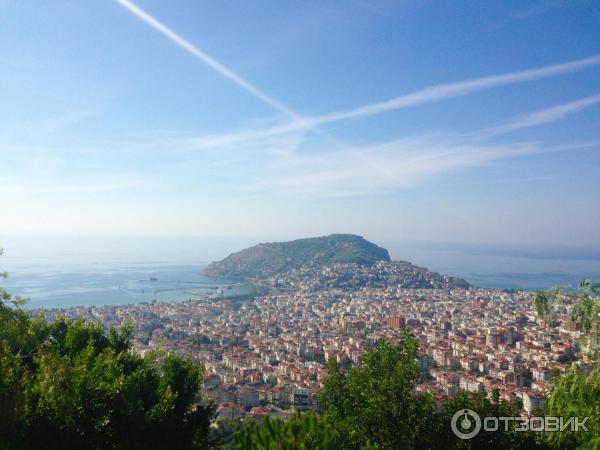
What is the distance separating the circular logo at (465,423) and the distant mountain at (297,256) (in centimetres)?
7123

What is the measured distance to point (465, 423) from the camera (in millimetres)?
4715

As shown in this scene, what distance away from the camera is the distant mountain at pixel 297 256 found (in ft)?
258

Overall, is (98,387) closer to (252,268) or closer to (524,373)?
(524,373)

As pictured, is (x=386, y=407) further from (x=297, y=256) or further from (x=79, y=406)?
(x=297, y=256)

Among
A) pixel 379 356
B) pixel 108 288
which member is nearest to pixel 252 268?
pixel 108 288

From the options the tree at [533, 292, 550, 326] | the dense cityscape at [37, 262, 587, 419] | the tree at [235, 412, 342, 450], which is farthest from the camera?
the dense cityscape at [37, 262, 587, 419]

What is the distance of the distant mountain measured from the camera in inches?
3091

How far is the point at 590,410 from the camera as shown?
347 centimetres

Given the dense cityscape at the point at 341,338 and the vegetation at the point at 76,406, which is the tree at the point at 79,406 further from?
the dense cityscape at the point at 341,338

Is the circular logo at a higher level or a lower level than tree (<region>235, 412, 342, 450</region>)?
lower

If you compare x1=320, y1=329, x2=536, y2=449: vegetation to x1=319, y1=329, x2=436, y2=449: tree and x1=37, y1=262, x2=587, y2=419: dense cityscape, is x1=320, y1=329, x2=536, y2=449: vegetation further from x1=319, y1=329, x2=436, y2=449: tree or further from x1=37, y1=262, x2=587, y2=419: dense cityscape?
x1=37, y1=262, x2=587, y2=419: dense cityscape

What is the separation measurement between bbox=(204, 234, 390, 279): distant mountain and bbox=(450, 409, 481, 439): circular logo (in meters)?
71.2

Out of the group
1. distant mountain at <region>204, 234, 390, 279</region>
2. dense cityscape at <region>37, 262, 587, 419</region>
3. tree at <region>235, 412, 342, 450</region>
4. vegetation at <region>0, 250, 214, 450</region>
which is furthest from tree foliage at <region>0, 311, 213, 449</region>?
distant mountain at <region>204, 234, 390, 279</region>

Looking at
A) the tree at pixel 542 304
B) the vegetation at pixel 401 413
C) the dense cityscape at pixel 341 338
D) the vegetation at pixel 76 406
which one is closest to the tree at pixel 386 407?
the vegetation at pixel 401 413
